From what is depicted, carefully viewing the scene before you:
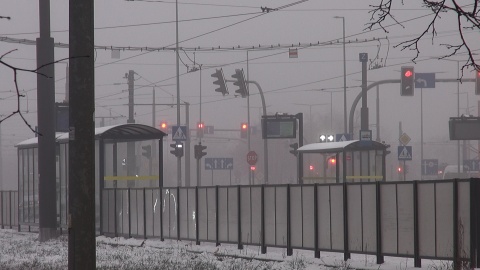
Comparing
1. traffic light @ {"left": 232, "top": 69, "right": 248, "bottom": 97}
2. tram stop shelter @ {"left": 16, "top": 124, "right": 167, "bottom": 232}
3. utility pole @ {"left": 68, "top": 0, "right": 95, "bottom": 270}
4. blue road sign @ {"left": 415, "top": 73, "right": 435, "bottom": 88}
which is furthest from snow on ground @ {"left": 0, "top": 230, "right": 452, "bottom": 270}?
blue road sign @ {"left": 415, "top": 73, "right": 435, "bottom": 88}

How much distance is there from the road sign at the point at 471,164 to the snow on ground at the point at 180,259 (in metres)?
41.3

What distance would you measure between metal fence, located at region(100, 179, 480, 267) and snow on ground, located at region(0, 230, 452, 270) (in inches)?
13.1

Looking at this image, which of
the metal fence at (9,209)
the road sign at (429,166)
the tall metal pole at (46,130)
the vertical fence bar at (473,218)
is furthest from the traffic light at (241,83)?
the road sign at (429,166)

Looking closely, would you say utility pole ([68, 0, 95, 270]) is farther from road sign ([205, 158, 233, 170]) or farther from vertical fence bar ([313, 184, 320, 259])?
road sign ([205, 158, 233, 170])

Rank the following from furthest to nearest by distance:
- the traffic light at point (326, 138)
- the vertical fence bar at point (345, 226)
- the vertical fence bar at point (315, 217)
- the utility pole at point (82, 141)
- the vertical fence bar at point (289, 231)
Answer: the traffic light at point (326, 138) < the vertical fence bar at point (289, 231) < the vertical fence bar at point (315, 217) < the vertical fence bar at point (345, 226) < the utility pole at point (82, 141)

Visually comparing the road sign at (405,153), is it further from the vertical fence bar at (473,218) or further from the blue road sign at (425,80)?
the vertical fence bar at (473,218)

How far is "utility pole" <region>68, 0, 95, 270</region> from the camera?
11.4m

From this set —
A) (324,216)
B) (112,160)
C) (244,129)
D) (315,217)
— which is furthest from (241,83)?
(324,216)

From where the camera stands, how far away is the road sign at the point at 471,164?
62434 millimetres

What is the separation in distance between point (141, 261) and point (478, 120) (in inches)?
970

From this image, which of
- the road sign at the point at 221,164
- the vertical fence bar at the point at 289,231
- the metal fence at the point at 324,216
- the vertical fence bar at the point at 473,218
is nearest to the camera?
the vertical fence bar at the point at 473,218

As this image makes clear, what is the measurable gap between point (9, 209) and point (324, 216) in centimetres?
2050

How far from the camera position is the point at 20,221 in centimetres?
3262

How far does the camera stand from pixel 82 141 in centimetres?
1148
